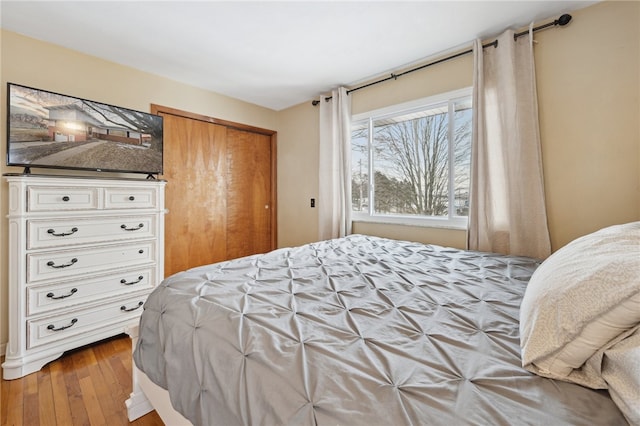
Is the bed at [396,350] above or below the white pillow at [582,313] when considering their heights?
below

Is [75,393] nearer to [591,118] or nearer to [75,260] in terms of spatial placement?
[75,260]

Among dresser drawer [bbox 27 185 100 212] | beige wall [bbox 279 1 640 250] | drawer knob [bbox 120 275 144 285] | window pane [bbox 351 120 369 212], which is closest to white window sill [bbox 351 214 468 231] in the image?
window pane [bbox 351 120 369 212]

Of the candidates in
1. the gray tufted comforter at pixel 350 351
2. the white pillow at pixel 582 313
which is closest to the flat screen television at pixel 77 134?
the gray tufted comforter at pixel 350 351

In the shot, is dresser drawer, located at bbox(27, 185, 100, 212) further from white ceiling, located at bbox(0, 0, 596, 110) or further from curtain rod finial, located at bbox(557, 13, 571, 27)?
curtain rod finial, located at bbox(557, 13, 571, 27)

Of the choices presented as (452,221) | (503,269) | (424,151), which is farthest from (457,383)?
(424,151)

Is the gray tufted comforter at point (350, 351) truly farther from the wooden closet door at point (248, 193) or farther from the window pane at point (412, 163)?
the wooden closet door at point (248, 193)

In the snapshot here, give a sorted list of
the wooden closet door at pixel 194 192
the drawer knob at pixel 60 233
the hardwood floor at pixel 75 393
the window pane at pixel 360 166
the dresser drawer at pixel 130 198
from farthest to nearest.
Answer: the window pane at pixel 360 166 < the wooden closet door at pixel 194 192 < the dresser drawer at pixel 130 198 < the drawer knob at pixel 60 233 < the hardwood floor at pixel 75 393

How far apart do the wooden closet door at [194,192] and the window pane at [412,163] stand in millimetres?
1888

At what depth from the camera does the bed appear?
0.54 meters

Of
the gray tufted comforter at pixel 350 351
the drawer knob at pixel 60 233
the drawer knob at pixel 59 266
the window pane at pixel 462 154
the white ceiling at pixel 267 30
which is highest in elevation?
the white ceiling at pixel 267 30

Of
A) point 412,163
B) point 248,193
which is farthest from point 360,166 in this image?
point 248,193

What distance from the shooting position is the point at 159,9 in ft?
5.85

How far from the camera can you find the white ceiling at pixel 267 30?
177 cm

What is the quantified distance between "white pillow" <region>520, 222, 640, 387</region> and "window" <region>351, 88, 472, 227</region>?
177 cm
